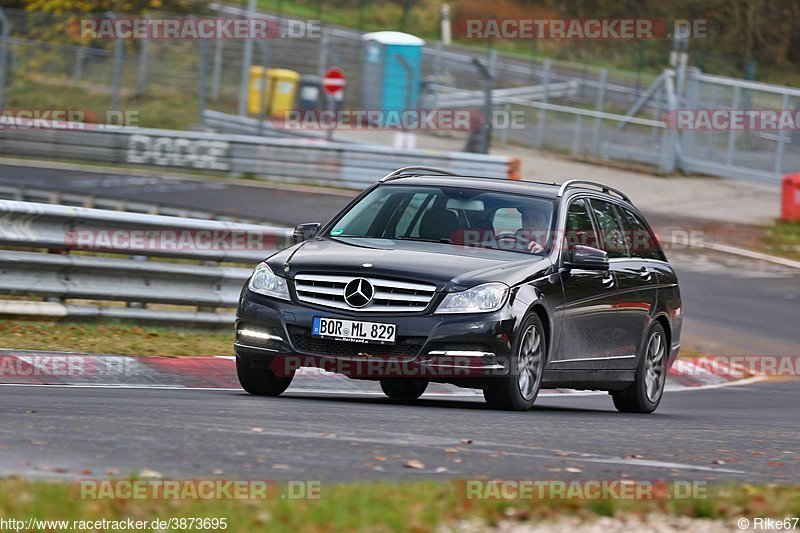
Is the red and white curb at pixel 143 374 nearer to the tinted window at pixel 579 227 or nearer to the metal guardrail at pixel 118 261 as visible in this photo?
the metal guardrail at pixel 118 261

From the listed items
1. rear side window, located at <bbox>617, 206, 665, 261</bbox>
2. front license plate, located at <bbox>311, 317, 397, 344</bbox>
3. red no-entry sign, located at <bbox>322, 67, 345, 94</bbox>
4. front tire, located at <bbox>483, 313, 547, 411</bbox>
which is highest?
red no-entry sign, located at <bbox>322, 67, 345, 94</bbox>

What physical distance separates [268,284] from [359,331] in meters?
0.80

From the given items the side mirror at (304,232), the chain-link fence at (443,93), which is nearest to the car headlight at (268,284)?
the side mirror at (304,232)

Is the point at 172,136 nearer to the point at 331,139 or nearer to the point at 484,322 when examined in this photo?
the point at 331,139

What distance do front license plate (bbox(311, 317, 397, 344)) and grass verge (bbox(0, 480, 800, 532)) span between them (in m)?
3.08

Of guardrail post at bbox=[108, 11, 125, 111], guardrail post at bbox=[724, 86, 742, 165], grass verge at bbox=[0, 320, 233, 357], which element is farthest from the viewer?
guardrail post at bbox=[108, 11, 125, 111]

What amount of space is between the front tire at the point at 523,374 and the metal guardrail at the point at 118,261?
4.57 metres

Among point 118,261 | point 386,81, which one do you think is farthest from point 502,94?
point 118,261

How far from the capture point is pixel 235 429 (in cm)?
749

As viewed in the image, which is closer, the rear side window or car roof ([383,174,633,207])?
car roof ([383,174,633,207])

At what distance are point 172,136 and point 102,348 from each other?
63.0 feet

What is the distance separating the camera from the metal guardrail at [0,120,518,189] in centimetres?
2942

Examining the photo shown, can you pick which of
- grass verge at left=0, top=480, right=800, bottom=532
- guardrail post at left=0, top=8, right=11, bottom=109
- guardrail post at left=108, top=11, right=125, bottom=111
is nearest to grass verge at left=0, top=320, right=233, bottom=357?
grass verge at left=0, top=480, right=800, bottom=532

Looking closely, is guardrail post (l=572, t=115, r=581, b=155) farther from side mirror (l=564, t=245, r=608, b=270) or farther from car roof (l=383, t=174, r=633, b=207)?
side mirror (l=564, t=245, r=608, b=270)
